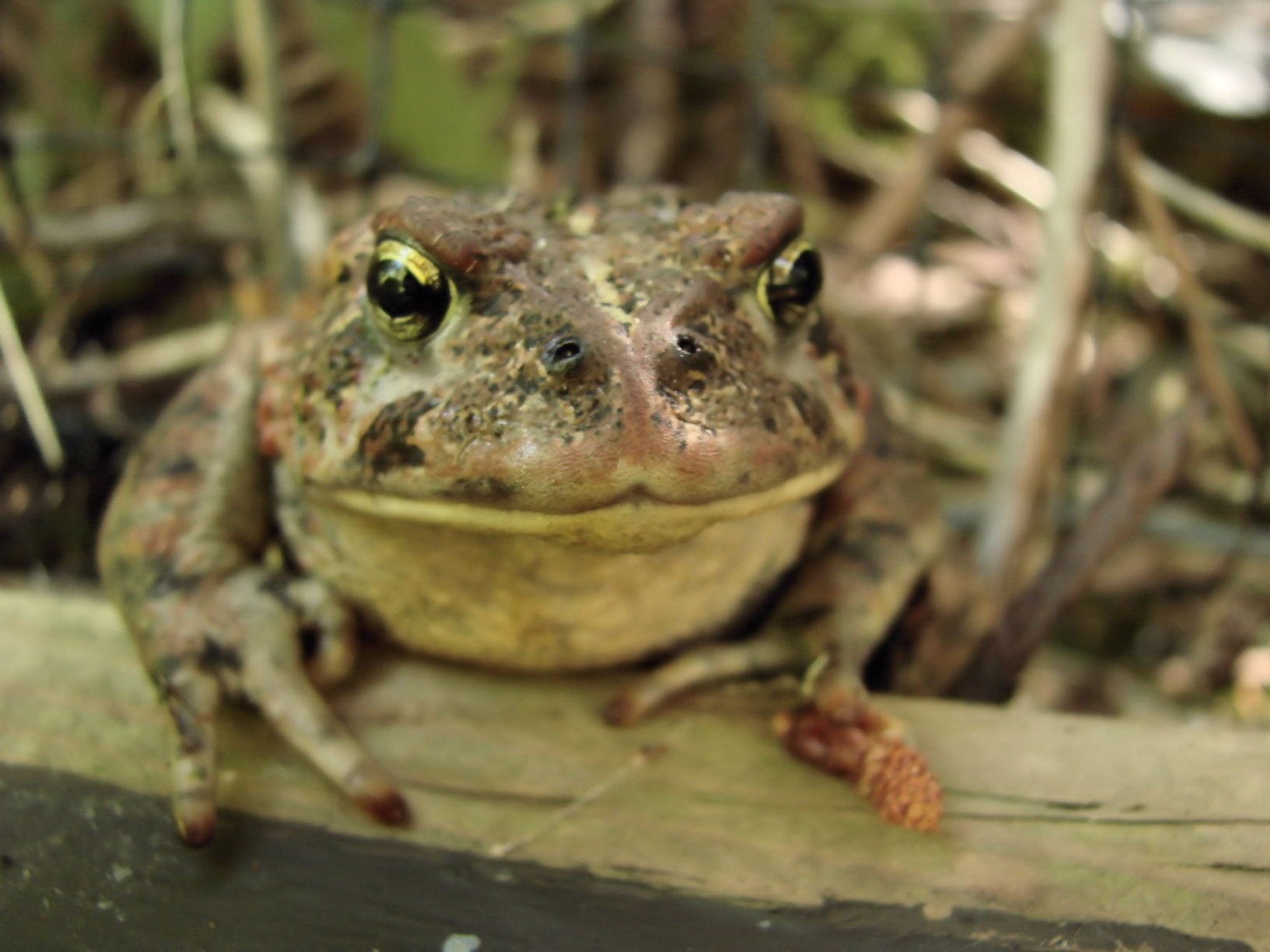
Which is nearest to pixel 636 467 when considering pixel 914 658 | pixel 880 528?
pixel 880 528

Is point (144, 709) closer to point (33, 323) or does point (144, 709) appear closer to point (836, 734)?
point (836, 734)

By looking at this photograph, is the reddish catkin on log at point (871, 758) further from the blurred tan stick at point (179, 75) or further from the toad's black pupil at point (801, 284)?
the blurred tan stick at point (179, 75)

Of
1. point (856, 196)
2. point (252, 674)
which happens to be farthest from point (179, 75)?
point (856, 196)

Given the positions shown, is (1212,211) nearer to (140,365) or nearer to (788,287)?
(788,287)

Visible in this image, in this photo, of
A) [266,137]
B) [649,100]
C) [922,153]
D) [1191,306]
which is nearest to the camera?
[1191,306]

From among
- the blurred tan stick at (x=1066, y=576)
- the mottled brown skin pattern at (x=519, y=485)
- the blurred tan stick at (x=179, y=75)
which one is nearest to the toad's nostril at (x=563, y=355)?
the mottled brown skin pattern at (x=519, y=485)
